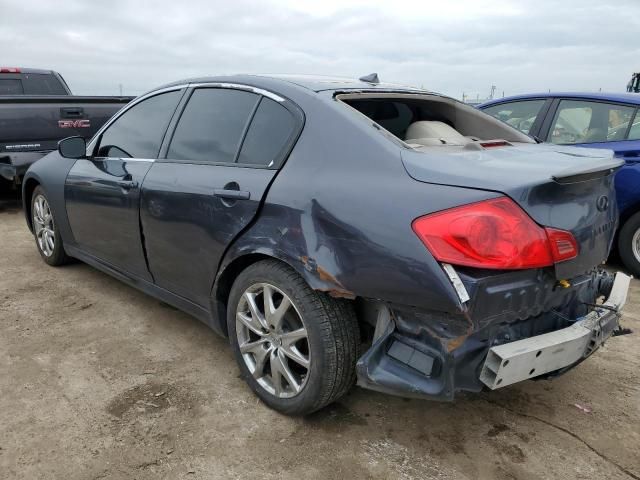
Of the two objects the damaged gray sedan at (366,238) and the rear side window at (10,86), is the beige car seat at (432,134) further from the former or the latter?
the rear side window at (10,86)

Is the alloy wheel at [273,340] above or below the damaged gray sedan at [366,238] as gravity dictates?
below

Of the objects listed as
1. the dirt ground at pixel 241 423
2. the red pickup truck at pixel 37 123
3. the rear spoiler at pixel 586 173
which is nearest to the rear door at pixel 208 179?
the dirt ground at pixel 241 423

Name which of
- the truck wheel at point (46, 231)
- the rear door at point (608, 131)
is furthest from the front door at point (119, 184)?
the rear door at point (608, 131)

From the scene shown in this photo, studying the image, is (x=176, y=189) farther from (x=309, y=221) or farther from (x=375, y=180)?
(x=375, y=180)

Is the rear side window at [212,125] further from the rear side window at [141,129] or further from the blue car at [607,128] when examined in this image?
the blue car at [607,128]

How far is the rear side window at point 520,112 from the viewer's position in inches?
209

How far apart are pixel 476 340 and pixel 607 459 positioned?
0.93 meters

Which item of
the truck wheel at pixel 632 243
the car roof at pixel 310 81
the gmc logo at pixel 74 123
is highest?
the car roof at pixel 310 81

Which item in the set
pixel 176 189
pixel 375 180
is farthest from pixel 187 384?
pixel 375 180

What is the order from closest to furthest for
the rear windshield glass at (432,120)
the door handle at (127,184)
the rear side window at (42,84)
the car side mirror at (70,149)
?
1. the rear windshield glass at (432,120)
2. the door handle at (127,184)
3. the car side mirror at (70,149)
4. the rear side window at (42,84)

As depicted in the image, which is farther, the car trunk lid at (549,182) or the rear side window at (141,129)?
the rear side window at (141,129)

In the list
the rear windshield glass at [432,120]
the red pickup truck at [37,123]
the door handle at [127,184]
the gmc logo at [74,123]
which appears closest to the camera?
the rear windshield glass at [432,120]

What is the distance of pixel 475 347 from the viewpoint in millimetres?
1994

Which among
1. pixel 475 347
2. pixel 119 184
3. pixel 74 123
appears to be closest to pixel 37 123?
pixel 74 123
